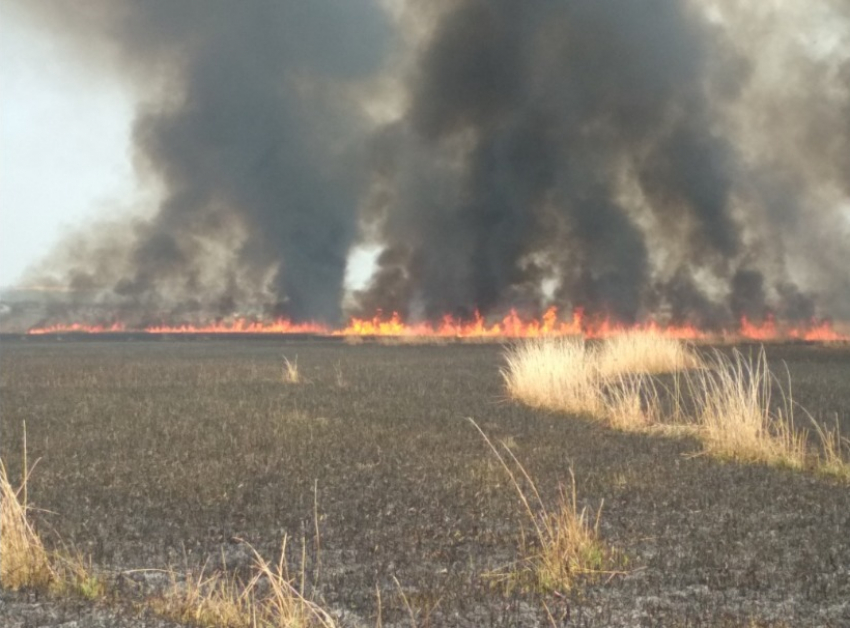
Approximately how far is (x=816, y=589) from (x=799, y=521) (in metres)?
1.75

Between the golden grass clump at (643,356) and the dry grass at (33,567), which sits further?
the golden grass clump at (643,356)

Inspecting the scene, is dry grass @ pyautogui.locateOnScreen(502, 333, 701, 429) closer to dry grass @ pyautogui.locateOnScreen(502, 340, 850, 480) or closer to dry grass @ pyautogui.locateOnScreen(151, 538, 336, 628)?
dry grass @ pyautogui.locateOnScreen(502, 340, 850, 480)

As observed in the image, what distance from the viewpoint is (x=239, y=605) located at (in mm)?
4848

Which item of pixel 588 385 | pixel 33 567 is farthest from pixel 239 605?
pixel 588 385

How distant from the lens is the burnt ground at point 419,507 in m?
5.17

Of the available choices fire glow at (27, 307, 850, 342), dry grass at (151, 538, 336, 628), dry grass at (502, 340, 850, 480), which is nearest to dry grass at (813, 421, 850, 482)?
dry grass at (502, 340, 850, 480)

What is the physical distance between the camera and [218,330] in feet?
206

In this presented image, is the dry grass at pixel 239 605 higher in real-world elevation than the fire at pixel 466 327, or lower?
lower

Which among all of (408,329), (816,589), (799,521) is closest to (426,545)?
(816,589)

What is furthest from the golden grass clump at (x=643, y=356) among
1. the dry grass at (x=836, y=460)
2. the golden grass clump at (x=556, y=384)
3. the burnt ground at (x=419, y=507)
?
the dry grass at (x=836, y=460)

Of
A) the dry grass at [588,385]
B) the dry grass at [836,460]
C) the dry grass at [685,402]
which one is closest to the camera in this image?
the dry grass at [836,460]

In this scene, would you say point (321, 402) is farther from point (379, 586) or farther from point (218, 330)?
point (218, 330)

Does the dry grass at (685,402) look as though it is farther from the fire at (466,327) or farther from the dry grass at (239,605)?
the fire at (466,327)

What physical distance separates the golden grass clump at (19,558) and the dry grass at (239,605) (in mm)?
821
